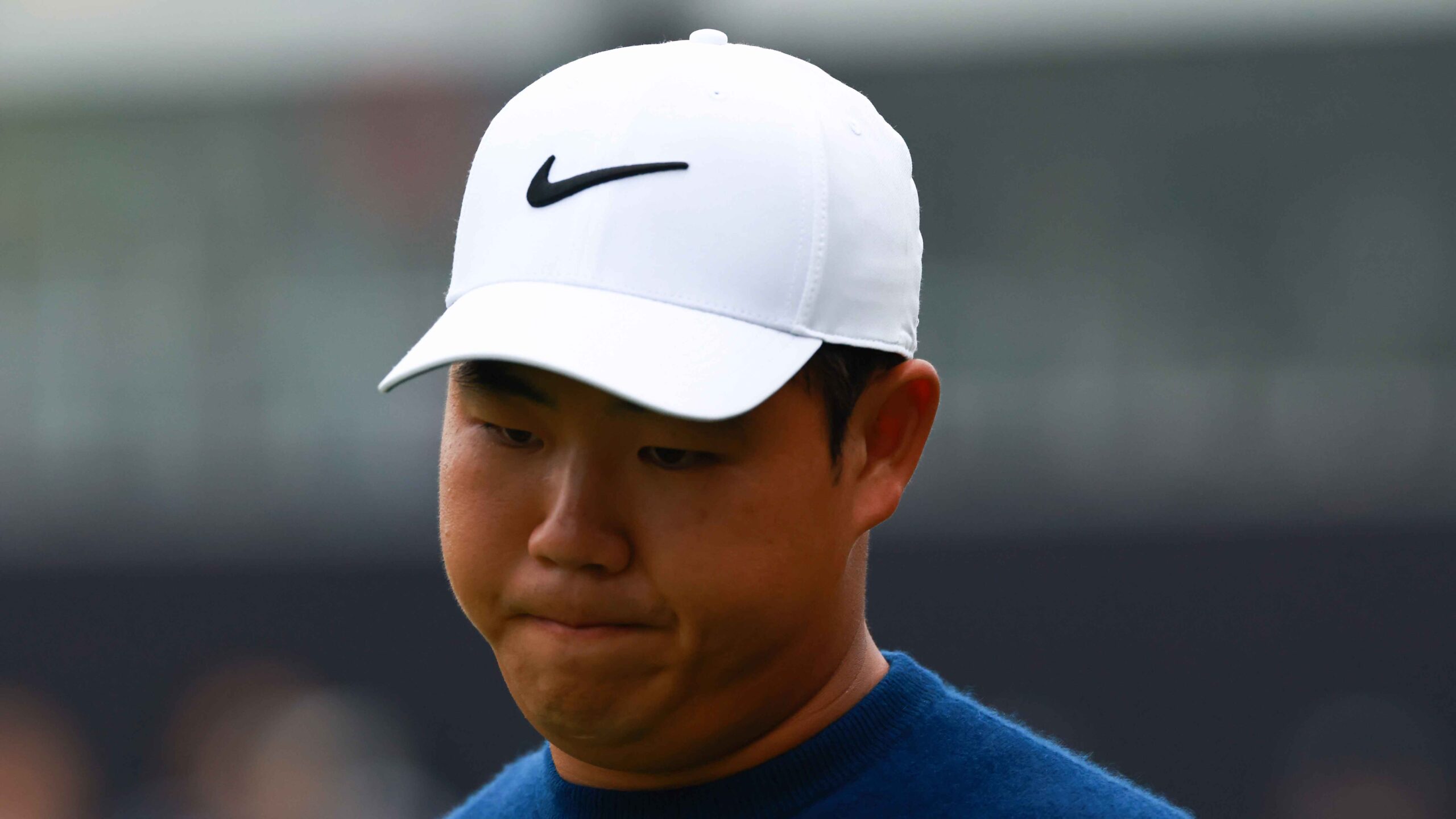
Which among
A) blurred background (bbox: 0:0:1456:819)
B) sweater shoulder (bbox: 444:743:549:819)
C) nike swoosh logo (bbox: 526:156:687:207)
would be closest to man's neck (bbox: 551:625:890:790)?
sweater shoulder (bbox: 444:743:549:819)

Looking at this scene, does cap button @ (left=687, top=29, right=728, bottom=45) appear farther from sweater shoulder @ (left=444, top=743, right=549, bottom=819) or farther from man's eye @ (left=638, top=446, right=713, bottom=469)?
sweater shoulder @ (left=444, top=743, right=549, bottom=819)

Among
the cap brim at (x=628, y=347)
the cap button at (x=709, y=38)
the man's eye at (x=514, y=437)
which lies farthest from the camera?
the cap button at (x=709, y=38)

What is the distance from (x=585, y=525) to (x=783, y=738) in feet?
1.28

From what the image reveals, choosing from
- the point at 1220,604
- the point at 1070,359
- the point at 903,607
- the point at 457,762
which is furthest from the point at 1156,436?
the point at 457,762

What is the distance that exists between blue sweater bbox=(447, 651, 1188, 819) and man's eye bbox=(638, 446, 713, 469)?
39 centimetres

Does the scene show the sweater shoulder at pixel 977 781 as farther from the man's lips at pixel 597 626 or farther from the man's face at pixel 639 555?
the man's lips at pixel 597 626

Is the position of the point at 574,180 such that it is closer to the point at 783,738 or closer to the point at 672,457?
the point at 672,457

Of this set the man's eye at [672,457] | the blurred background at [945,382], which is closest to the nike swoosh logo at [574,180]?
the man's eye at [672,457]

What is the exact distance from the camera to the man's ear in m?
1.89

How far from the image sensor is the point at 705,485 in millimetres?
1747

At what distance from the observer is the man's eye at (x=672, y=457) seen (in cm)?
175

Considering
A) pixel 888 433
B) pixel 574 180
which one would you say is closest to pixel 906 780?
pixel 888 433

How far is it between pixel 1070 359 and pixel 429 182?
4.74 m

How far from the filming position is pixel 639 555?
1.76 metres
